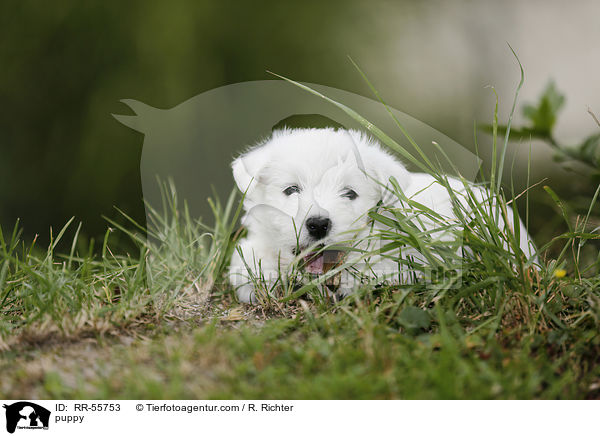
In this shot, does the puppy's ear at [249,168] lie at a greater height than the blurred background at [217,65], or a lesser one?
lesser

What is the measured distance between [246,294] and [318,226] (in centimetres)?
55

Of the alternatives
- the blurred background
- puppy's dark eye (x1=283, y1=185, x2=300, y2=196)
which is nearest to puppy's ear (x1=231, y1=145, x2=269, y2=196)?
puppy's dark eye (x1=283, y1=185, x2=300, y2=196)

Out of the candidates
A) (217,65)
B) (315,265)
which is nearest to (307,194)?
(315,265)

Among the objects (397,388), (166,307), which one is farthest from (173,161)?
(397,388)

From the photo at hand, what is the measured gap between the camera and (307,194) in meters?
2.38

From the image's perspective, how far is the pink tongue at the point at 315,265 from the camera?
7.82ft

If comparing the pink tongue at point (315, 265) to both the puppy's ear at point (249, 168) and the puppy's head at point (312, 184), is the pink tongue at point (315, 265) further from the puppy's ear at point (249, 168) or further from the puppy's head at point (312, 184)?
the puppy's ear at point (249, 168)

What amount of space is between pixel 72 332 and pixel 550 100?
233 cm

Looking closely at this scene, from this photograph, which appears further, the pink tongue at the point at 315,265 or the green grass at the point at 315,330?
the pink tongue at the point at 315,265

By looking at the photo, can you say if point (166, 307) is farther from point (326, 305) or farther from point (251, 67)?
point (251, 67)

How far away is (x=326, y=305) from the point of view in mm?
2242
